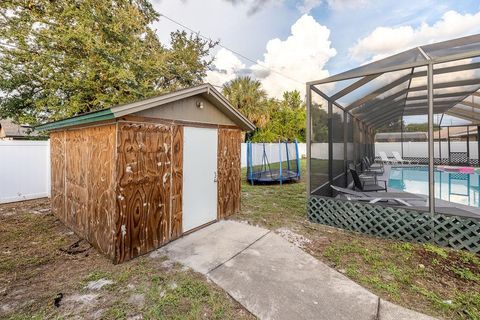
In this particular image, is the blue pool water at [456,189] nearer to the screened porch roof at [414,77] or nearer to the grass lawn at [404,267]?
the screened porch roof at [414,77]

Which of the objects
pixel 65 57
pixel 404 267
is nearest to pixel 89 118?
pixel 404 267

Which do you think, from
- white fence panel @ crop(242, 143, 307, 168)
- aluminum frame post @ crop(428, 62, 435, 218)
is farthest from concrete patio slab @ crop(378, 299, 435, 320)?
white fence panel @ crop(242, 143, 307, 168)

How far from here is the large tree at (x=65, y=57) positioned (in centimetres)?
848

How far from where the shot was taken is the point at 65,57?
896cm

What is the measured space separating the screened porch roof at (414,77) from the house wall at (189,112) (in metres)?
2.20

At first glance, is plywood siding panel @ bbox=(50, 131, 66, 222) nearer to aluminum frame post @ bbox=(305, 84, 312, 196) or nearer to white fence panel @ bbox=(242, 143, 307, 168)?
aluminum frame post @ bbox=(305, 84, 312, 196)

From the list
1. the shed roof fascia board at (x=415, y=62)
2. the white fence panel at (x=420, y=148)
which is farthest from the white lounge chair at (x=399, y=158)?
the shed roof fascia board at (x=415, y=62)

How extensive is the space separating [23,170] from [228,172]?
6421 millimetres

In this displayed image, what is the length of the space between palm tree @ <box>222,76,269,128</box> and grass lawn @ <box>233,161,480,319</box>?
18.0 m

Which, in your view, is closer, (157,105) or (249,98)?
(157,105)

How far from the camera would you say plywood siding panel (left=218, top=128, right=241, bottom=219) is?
17.3 feet

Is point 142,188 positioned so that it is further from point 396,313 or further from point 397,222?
point 397,222

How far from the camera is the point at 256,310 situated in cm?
240

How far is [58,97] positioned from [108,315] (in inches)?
400
